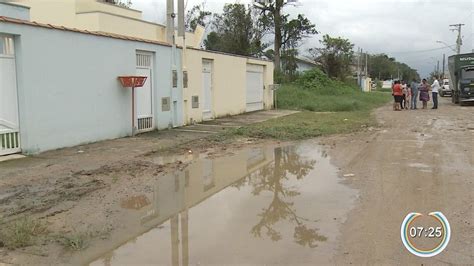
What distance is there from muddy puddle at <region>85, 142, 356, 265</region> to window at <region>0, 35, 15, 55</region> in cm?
456

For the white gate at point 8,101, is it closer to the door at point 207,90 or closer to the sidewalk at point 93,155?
the sidewalk at point 93,155

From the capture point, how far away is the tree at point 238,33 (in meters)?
42.6

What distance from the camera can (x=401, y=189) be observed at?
286 inches

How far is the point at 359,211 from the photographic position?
6.17 meters

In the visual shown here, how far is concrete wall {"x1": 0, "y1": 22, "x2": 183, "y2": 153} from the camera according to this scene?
10.0 m

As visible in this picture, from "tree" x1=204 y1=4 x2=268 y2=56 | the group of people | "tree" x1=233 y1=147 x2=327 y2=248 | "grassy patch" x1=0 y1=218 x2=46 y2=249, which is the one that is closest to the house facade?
"grassy patch" x1=0 y1=218 x2=46 y2=249

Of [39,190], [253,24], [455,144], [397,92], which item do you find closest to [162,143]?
[39,190]

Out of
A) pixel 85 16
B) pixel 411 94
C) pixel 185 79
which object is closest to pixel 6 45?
pixel 185 79

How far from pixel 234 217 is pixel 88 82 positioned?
288 inches

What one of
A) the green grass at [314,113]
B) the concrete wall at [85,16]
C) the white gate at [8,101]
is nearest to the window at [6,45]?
the white gate at [8,101]

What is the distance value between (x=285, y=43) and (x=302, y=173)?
37568 millimetres

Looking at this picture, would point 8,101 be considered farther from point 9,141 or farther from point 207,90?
point 207,90

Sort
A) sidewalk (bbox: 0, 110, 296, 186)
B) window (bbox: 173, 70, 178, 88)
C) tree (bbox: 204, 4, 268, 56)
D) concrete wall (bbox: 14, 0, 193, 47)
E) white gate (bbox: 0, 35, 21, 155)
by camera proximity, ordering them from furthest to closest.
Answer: tree (bbox: 204, 4, 268, 56), concrete wall (bbox: 14, 0, 193, 47), window (bbox: 173, 70, 178, 88), white gate (bbox: 0, 35, 21, 155), sidewalk (bbox: 0, 110, 296, 186)

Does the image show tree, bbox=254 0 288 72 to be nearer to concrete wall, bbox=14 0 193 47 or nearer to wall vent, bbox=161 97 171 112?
concrete wall, bbox=14 0 193 47
